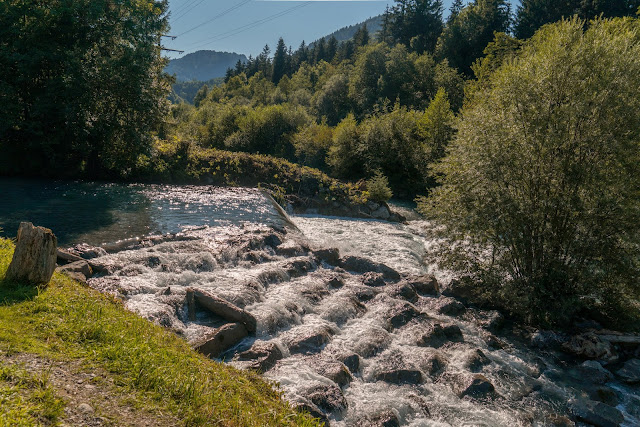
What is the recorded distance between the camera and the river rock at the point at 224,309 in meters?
10.4

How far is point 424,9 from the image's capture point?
9475cm

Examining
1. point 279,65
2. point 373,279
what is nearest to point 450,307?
point 373,279

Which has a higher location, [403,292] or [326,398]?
[326,398]

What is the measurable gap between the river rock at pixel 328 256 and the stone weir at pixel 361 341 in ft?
4.42

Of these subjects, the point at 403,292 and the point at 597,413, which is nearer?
the point at 597,413

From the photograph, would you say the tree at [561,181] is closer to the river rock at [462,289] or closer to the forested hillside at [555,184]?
the forested hillside at [555,184]

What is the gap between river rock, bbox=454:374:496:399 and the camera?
9086mm

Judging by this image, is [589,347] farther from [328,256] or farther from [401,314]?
[328,256]

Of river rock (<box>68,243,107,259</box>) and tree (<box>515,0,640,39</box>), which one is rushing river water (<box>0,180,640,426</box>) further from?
tree (<box>515,0,640,39</box>)

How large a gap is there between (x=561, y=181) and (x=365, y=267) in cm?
807

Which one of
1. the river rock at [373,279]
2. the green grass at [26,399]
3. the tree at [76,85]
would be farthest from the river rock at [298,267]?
the tree at [76,85]

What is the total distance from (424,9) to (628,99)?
9663cm

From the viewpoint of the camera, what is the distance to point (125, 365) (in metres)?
5.96

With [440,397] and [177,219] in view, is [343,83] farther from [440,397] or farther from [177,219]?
[440,397]
